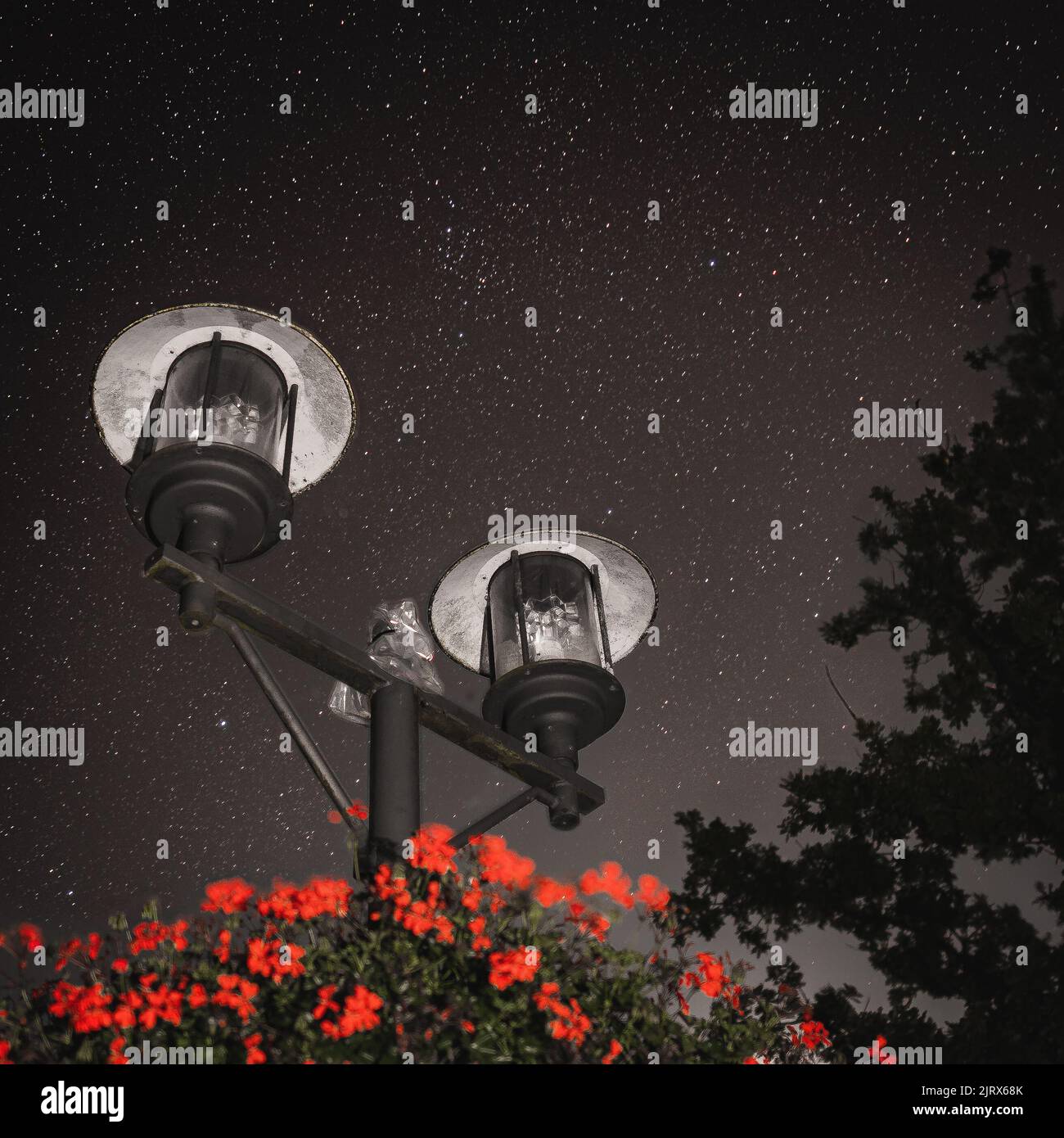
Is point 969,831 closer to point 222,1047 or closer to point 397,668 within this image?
point 397,668

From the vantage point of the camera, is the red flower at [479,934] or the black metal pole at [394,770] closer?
the red flower at [479,934]

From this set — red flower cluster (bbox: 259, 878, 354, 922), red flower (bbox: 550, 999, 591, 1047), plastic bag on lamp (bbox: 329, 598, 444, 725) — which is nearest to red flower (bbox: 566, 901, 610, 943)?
red flower (bbox: 550, 999, 591, 1047)

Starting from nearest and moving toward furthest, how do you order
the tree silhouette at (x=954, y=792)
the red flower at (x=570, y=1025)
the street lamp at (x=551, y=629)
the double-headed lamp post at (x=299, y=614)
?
1. the red flower at (x=570, y=1025)
2. the double-headed lamp post at (x=299, y=614)
3. the street lamp at (x=551, y=629)
4. the tree silhouette at (x=954, y=792)

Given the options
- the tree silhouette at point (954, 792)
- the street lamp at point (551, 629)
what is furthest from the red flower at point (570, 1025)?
the tree silhouette at point (954, 792)

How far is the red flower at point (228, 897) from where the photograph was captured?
127 inches

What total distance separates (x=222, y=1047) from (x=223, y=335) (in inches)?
119

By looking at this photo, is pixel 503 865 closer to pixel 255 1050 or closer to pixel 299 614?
pixel 255 1050

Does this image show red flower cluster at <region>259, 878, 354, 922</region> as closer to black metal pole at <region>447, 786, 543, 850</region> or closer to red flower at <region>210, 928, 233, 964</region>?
red flower at <region>210, 928, 233, 964</region>

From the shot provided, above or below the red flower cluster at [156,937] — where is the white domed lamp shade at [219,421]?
above

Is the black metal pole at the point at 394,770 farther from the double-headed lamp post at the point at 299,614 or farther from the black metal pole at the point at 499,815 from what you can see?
the black metal pole at the point at 499,815

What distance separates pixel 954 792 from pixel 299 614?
566 cm

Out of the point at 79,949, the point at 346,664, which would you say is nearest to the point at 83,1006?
the point at 79,949

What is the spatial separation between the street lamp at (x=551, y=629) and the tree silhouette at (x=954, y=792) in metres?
2.56
